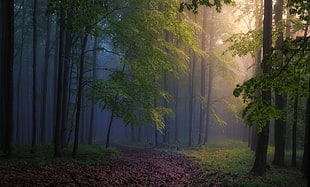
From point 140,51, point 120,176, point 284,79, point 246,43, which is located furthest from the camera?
point 140,51

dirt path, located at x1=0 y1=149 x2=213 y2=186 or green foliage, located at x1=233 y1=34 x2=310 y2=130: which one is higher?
green foliage, located at x1=233 y1=34 x2=310 y2=130

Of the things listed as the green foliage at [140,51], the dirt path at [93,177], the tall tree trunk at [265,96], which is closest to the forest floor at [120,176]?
the dirt path at [93,177]

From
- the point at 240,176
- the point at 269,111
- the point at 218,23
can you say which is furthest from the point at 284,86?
the point at 218,23

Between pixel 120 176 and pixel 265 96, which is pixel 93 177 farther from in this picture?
pixel 265 96

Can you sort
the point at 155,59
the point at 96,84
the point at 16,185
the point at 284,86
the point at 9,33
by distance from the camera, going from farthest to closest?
the point at 155,59, the point at 96,84, the point at 9,33, the point at 16,185, the point at 284,86

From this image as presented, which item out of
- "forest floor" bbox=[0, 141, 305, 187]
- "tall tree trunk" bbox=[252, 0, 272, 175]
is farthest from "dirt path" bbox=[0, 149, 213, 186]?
"tall tree trunk" bbox=[252, 0, 272, 175]

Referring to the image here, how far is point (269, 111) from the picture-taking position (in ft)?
17.1

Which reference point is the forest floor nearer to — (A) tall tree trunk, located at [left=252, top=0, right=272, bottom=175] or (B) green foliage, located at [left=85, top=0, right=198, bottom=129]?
(A) tall tree trunk, located at [left=252, top=0, right=272, bottom=175]

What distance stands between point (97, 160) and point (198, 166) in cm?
560

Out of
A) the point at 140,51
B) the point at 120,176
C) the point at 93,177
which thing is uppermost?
the point at 140,51

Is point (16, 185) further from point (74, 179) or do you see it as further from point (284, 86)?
point (284, 86)

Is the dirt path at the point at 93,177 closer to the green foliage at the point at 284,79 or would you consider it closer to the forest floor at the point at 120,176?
the forest floor at the point at 120,176

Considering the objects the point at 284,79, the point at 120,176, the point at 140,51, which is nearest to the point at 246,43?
the point at 140,51

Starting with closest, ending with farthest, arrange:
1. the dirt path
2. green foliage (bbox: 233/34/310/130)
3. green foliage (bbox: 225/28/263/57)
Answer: green foliage (bbox: 233/34/310/130), the dirt path, green foliage (bbox: 225/28/263/57)
